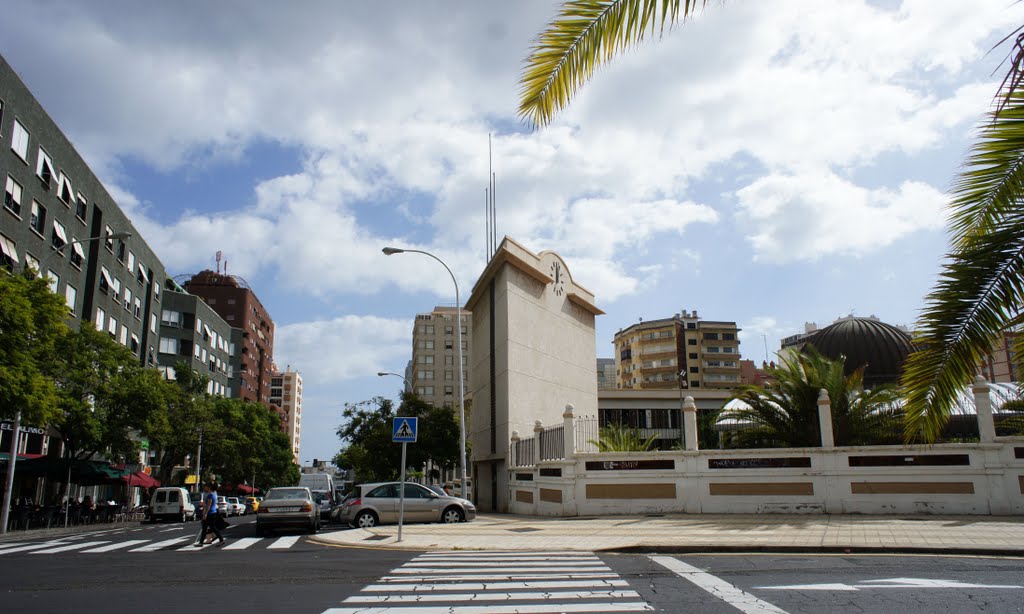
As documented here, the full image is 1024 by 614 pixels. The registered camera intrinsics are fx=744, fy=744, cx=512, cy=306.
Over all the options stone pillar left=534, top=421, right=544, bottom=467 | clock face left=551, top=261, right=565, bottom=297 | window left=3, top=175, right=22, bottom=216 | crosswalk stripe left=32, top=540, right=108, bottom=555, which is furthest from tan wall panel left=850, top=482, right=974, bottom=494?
window left=3, top=175, right=22, bottom=216

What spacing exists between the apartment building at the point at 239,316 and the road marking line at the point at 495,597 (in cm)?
8610

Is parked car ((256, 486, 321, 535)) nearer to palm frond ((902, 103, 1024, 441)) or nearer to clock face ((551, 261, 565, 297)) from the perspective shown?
palm frond ((902, 103, 1024, 441))

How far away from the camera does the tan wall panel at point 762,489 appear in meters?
19.8

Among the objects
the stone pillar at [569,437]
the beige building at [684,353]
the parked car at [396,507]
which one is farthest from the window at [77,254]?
the beige building at [684,353]

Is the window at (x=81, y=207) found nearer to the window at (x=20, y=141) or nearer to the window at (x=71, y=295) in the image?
the window at (x=71, y=295)

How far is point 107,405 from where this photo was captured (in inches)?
1288

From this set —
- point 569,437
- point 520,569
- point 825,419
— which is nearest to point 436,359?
point 569,437

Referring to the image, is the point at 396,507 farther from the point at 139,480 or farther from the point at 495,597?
the point at 139,480

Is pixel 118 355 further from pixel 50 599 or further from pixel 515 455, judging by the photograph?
pixel 50 599

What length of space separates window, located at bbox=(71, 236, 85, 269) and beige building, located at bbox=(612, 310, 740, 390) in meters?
83.3

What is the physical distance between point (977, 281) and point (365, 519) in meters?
19.1

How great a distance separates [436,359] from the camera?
115 m

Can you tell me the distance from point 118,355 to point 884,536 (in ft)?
103

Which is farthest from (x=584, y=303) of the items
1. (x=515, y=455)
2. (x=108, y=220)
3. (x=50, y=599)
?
(x=50, y=599)
